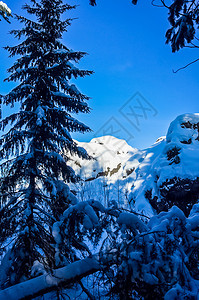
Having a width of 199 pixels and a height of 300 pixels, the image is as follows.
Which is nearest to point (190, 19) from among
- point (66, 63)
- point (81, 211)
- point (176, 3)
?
point (176, 3)

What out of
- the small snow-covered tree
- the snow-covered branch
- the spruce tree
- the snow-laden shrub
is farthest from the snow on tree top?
the snow-covered branch

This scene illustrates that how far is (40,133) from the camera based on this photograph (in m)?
5.47

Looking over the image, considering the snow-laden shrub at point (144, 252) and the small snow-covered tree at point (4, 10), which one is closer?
the snow-laden shrub at point (144, 252)

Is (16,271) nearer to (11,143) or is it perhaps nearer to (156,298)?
(156,298)

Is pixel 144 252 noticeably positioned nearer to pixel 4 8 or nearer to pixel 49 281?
pixel 49 281

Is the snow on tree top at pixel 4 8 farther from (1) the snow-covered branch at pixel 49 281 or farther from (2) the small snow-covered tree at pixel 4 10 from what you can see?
(1) the snow-covered branch at pixel 49 281

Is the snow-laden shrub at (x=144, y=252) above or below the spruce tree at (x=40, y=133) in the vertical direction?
below

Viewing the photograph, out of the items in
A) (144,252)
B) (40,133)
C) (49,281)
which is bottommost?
(144,252)

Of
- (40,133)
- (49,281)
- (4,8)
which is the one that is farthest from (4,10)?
(49,281)

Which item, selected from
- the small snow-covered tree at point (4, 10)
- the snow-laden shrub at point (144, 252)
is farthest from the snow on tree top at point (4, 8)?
the snow-laden shrub at point (144, 252)

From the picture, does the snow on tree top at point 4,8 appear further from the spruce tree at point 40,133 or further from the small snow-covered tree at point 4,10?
the spruce tree at point 40,133

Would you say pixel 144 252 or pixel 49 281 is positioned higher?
pixel 49 281

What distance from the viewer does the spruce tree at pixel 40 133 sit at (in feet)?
16.1

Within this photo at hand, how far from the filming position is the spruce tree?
4.90m
